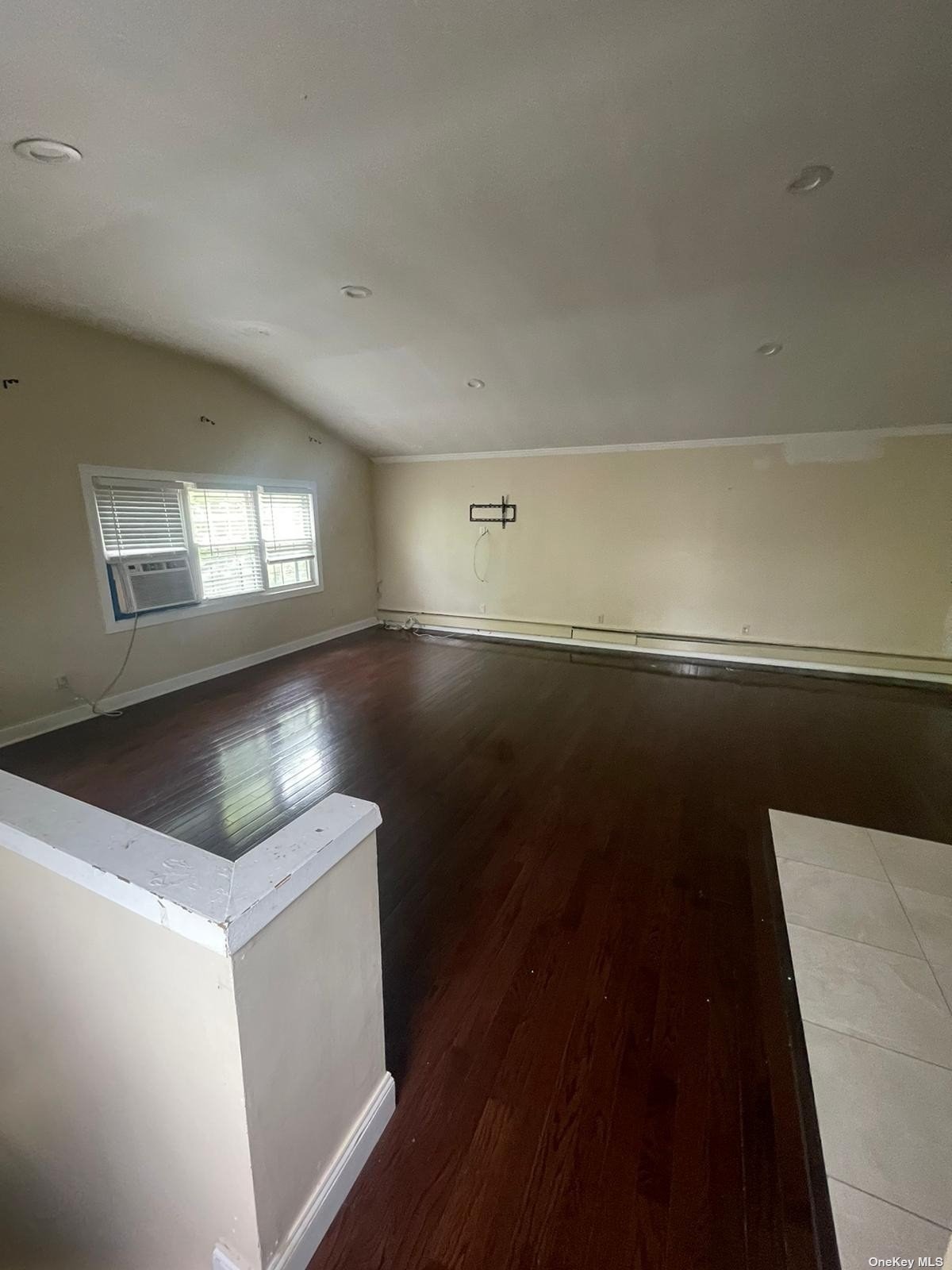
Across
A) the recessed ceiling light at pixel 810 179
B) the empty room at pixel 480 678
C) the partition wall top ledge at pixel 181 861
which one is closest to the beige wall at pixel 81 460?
the empty room at pixel 480 678

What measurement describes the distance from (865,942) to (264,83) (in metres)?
3.71

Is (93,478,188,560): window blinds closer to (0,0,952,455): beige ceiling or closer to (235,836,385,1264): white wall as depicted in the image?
(0,0,952,455): beige ceiling

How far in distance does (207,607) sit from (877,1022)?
16.5 ft

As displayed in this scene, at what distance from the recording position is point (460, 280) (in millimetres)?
2896

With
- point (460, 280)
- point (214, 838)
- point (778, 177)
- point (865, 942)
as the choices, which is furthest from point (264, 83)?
point (865, 942)

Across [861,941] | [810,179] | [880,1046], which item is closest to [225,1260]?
[880,1046]

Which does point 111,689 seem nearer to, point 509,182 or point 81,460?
point 81,460

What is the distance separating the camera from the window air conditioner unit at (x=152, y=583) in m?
3.94

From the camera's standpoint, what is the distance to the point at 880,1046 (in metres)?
1.42

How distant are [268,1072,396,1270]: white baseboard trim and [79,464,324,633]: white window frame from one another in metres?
3.91

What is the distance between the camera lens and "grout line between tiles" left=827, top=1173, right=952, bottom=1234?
1056 millimetres

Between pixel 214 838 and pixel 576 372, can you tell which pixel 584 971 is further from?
pixel 576 372

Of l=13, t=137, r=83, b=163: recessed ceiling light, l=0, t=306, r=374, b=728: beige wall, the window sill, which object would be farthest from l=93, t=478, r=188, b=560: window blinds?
l=13, t=137, r=83, b=163: recessed ceiling light

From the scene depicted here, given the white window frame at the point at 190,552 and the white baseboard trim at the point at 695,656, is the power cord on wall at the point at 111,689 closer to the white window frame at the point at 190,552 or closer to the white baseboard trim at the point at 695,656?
the white window frame at the point at 190,552
